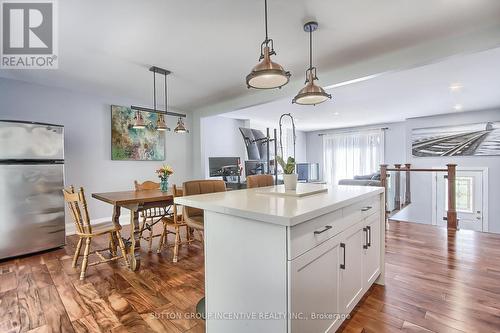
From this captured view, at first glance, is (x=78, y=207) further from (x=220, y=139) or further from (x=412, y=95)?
(x=412, y=95)

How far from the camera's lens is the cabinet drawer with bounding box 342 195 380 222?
1.58m

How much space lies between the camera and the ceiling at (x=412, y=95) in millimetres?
3133

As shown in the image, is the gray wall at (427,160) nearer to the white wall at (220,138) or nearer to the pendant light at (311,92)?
the white wall at (220,138)

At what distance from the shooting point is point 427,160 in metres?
6.27

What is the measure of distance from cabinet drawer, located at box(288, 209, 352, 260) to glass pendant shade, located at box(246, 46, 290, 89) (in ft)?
2.94

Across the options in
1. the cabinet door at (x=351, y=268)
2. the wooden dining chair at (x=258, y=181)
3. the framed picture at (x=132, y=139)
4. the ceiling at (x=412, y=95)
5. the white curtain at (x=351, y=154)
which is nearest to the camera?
the cabinet door at (x=351, y=268)

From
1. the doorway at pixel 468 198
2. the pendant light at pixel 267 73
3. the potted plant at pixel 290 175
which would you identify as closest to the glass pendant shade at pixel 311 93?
the pendant light at pixel 267 73

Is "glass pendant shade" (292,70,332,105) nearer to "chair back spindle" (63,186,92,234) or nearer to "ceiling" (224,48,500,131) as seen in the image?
"ceiling" (224,48,500,131)

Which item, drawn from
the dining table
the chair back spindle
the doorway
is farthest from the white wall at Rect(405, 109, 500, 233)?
the chair back spindle

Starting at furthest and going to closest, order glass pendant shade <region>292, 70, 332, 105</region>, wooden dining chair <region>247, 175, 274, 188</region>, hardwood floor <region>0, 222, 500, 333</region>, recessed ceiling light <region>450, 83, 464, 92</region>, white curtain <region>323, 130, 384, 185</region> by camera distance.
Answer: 1. white curtain <region>323, 130, 384, 185</region>
2. recessed ceiling light <region>450, 83, 464, 92</region>
3. wooden dining chair <region>247, 175, 274, 188</region>
4. glass pendant shade <region>292, 70, 332, 105</region>
5. hardwood floor <region>0, 222, 500, 333</region>

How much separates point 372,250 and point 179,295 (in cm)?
158

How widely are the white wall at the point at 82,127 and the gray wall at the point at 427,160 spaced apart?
6.48m

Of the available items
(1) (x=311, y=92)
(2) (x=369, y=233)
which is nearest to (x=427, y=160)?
(2) (x=369, y=233)

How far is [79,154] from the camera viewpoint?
388cm
